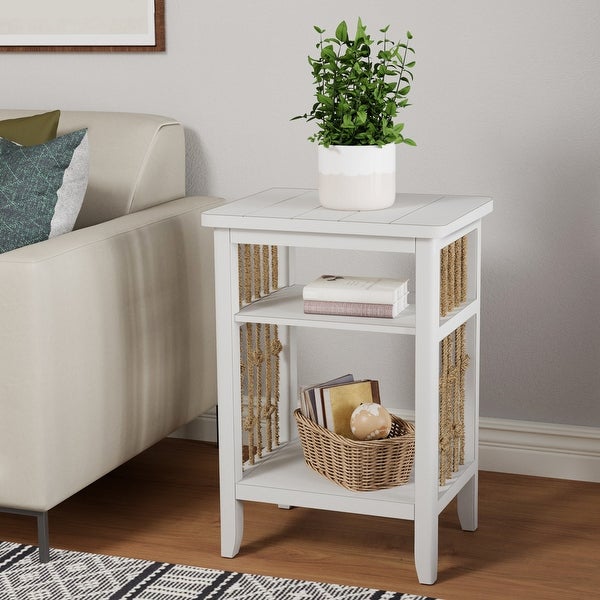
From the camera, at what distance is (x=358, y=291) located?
1887 mm

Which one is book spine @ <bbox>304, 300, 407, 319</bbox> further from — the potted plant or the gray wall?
the gray wall

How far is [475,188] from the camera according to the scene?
241cm

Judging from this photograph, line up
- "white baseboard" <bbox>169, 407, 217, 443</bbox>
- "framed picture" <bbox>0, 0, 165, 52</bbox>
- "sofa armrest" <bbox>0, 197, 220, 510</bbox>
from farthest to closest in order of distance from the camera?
"white baseboard" <bbox>169, 407, 217, 443</bbox>, "framed picture" <bbox>0, 0, 165, 52</bbox>, "sofa armrest" <bbox>0, 197, 220, 510</bbox>

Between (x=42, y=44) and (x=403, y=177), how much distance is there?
955mm

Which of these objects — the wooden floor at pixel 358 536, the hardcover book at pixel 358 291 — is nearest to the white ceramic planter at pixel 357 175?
the hardcover book at pixel 358 291

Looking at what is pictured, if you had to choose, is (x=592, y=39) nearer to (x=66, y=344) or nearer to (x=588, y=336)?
(x=588, y=336)

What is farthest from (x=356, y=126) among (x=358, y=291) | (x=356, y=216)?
(x=358, y=291)

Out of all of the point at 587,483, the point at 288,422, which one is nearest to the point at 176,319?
the point at 288,422

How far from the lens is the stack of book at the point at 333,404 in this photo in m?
2.02

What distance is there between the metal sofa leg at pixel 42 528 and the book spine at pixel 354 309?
0.62 metres

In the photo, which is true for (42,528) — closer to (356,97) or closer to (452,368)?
(452,368)

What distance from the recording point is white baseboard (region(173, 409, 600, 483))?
2.43 metres

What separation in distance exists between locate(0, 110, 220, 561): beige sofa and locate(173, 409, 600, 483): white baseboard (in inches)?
23.4

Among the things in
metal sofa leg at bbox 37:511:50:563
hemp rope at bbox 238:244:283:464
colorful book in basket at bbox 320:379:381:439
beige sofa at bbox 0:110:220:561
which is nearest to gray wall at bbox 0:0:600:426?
beige sofa at bbox 0:110:220:561
